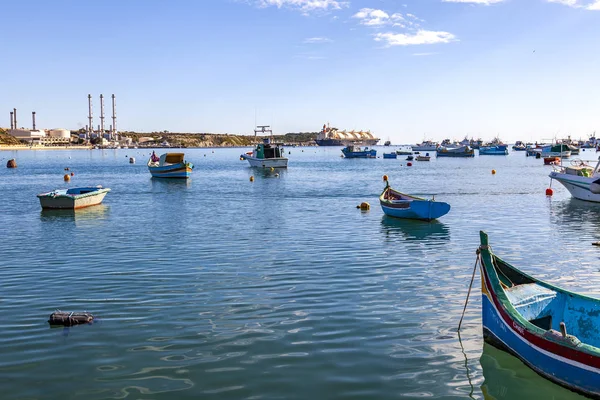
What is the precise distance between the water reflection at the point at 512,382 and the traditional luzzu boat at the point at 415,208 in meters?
18.8

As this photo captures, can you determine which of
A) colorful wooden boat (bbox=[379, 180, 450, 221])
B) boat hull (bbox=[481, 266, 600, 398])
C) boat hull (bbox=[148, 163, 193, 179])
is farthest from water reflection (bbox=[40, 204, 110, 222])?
boat hull (bbox=[148, 163, 193, 179])

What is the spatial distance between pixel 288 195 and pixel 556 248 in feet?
94.1

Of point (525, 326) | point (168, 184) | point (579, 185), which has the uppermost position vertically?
point (579, 185)

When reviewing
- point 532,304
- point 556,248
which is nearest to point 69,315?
point 532,304

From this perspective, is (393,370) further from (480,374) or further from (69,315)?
(69,315)

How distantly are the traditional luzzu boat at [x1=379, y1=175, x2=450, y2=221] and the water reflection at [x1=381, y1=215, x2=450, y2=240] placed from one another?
1.10 ft

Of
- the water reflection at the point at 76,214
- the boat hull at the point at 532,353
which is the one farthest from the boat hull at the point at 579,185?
the water reflection at the point at 76,214

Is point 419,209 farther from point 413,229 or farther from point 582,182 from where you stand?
point 582,182

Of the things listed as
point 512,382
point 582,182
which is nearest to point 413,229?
point 512,382

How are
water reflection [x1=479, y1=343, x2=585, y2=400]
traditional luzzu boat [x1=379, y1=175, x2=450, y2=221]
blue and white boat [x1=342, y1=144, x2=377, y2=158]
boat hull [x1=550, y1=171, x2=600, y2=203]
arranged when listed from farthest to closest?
blue and white boat [x1=342, y1=144, x2=377, y2=158] < boat hull [x1=550, y1=171, x2=600, y2=203] < traditional luzzu boat [x1=379, y1=175, x2=450, y2=221] < water reflection [x1=479, y1=343, x2=585, y2=400]

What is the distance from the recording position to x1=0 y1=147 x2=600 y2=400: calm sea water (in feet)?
33.1

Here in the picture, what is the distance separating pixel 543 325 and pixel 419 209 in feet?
61.6

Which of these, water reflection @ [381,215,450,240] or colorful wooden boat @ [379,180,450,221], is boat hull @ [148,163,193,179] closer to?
colorful wooden boat @ [379,180,450,221]

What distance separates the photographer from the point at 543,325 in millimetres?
11594
